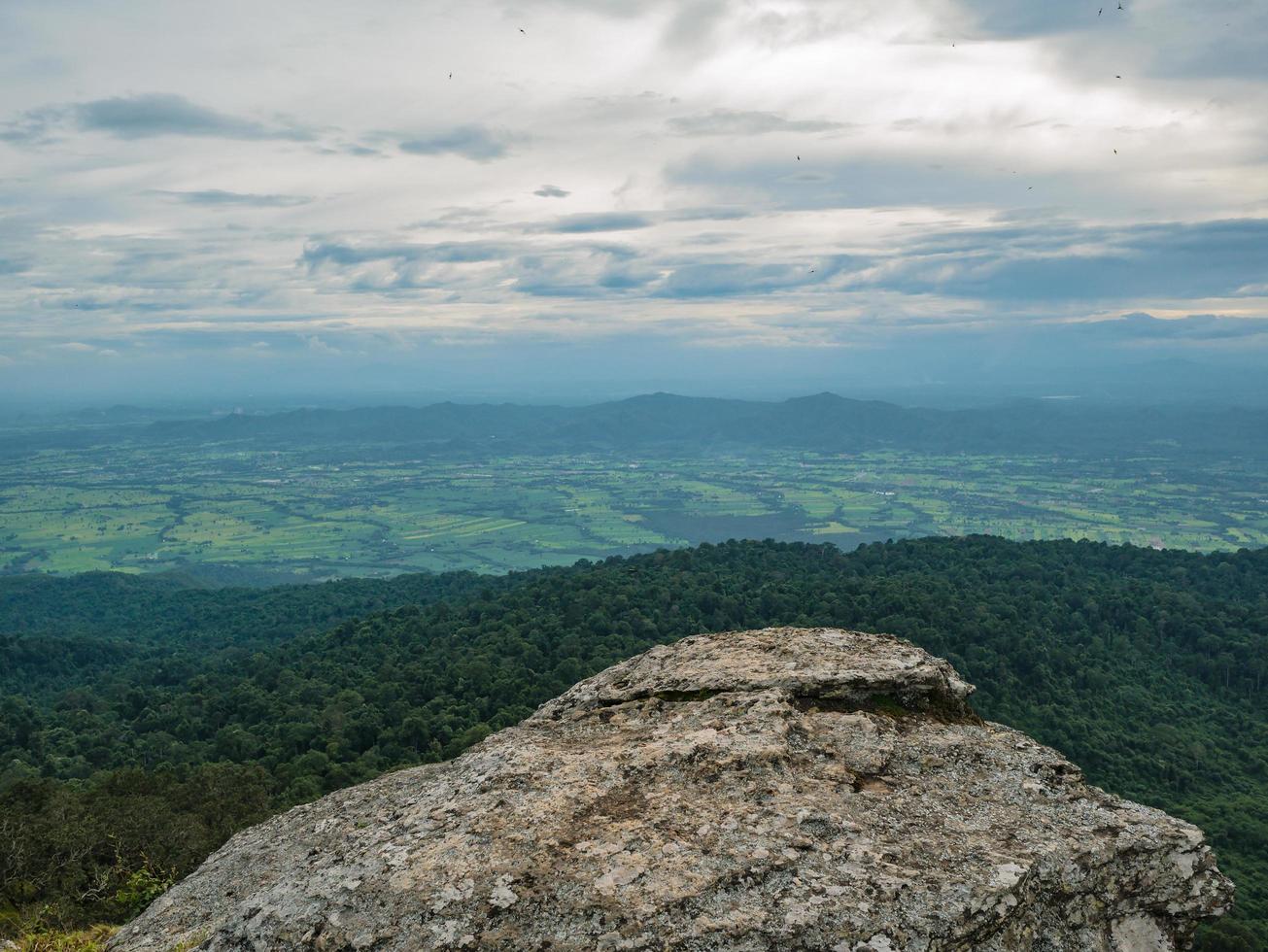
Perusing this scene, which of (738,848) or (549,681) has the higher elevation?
(738,848)

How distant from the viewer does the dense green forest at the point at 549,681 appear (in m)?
26.6

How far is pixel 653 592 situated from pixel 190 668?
38.3 metres

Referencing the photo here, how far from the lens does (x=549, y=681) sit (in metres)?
49.4

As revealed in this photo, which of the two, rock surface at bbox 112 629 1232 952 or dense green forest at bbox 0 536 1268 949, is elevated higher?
rock surface at bbox 112 629 1232 952

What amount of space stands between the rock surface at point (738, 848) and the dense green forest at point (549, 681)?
9325 mm

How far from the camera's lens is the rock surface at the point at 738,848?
681cm

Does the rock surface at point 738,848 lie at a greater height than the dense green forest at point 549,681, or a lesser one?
greater

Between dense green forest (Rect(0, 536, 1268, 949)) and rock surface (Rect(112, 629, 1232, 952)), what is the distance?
30.6ft

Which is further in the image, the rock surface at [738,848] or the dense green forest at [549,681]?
the dense green forest at [549,681]

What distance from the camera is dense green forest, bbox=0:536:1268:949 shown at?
87.2ft

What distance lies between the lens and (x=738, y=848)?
7.36 m

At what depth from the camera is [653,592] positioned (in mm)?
70125

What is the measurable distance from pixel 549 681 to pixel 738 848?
43.3 meters

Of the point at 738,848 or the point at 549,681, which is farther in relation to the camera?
the point at 549,681
